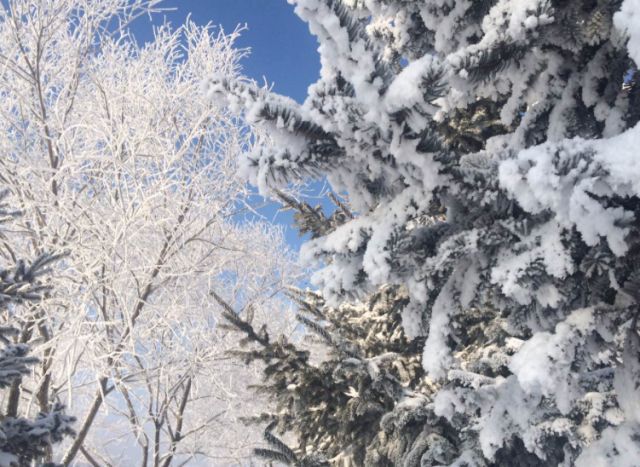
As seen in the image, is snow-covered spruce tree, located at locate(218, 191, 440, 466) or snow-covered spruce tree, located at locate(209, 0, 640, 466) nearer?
snow-covered spruce tree, located at locate(209, 0, 640, 466)

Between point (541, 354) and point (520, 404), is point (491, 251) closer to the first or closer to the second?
point (541, 354)

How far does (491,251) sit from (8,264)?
674cm

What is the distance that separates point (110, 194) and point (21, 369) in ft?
6.67

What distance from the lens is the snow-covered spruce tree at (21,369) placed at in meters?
3.95

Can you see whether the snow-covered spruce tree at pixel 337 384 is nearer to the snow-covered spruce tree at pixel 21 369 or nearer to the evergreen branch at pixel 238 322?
the evergreen branch at pixel 238 322

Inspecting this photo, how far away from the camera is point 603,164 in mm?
1319

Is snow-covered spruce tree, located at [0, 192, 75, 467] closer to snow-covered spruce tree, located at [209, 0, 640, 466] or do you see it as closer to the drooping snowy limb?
the drooping snowy limb

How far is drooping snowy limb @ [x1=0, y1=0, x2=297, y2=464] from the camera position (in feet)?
17.7

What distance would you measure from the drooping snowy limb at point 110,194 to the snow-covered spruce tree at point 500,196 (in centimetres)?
340

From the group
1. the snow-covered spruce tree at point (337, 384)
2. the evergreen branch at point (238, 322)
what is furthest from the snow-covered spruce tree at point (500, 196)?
the evergreen branch at point (238, 322)

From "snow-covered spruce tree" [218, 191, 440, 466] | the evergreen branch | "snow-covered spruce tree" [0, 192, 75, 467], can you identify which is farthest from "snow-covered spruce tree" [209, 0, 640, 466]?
"snow-covered spruce tree" [0, 192, 75, 467]

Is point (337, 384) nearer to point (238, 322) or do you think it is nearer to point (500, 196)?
point (238, 322)

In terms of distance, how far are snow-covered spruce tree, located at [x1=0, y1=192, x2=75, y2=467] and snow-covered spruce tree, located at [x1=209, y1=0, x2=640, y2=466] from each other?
3296mm

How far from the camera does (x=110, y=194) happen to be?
5152mm
